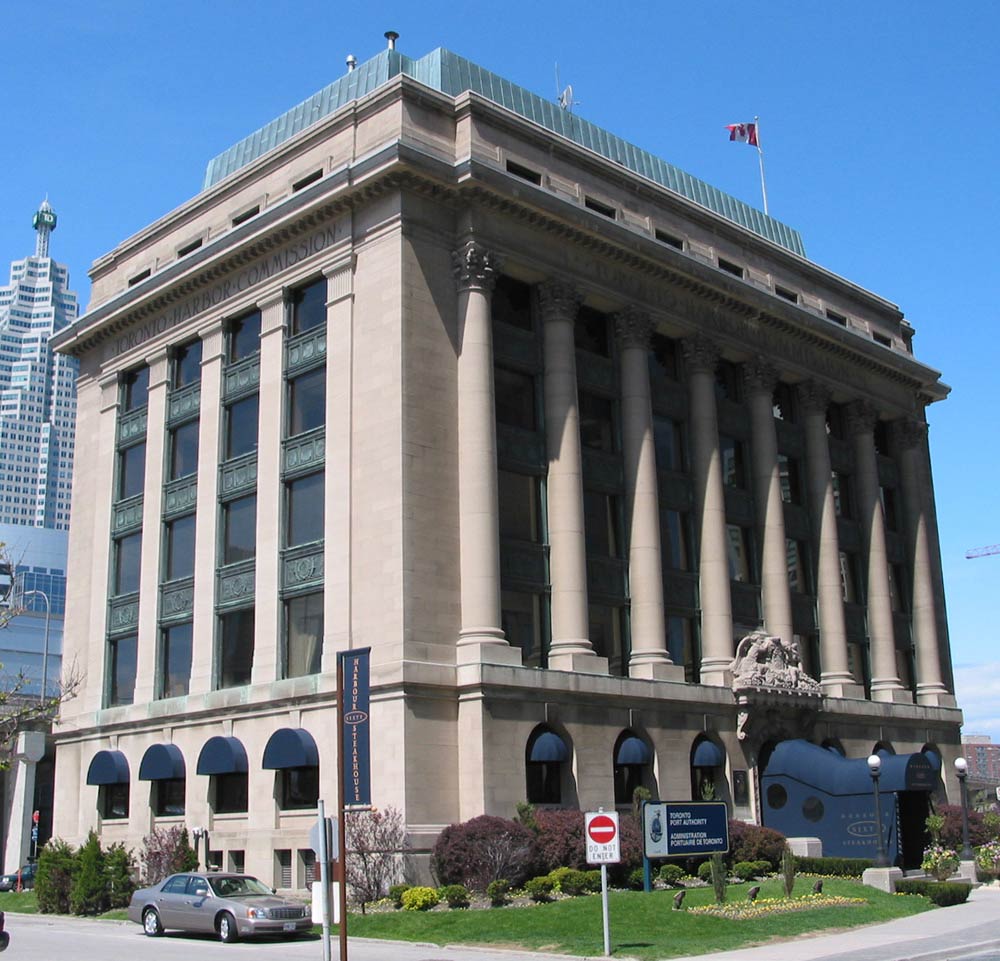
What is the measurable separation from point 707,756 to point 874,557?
56.8ft

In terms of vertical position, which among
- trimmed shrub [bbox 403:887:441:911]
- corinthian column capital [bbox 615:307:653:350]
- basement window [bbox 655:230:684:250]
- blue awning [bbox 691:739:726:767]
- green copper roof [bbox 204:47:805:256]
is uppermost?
green copper roof [bbox 204:47:805:256]

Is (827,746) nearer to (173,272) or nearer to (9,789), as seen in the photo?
(173,272)

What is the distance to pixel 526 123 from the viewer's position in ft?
156

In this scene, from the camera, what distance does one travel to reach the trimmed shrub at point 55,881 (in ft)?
133

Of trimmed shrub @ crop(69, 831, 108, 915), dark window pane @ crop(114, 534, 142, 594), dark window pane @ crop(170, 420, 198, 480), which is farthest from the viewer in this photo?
dark window pane @ crop(114, 534, 142, 594)

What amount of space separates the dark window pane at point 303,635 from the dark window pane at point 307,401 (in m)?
6.25

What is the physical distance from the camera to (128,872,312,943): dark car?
31047 millimetres

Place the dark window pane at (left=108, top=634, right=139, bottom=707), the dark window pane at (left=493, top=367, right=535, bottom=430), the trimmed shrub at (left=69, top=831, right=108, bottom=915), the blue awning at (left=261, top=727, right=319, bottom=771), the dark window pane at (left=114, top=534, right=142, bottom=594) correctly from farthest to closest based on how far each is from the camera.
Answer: the dark window pane at (left=114, top=534, right=142, bottom=594)
the dark window pane at (left=108, top=634, right=139, bottom=707)
the dark window pane at (left=493, top=367, right=535, bottom=430)
the blue awning at (left=261, top=727, right=319, bottom=771)
the trimmed shrub at (left=69, top=831, right=108, bottom=915)

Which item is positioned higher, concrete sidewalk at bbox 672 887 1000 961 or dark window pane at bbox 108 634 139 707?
dark window pane at bbox 108 634 139 707

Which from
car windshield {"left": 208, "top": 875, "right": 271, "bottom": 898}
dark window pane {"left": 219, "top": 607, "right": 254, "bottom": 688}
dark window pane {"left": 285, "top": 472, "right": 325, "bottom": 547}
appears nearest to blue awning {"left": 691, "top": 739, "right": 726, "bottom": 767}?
dark window pane {"left": 285, "top": 472, "right": 325, "bottom": 547}

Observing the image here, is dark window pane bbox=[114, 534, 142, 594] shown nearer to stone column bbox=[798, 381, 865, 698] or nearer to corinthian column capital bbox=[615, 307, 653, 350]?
corinthian column capital bbox=[615, 307, 653, 350]

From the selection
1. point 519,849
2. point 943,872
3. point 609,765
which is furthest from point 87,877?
point 943,872

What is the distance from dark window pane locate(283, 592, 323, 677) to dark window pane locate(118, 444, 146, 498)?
494 inches

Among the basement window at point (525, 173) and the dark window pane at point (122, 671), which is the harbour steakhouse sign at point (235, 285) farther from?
the dark window pane at point (122, 671)
